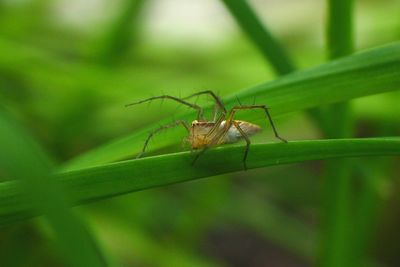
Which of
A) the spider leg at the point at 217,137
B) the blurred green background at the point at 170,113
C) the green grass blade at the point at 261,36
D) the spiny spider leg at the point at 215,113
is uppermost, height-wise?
the green grass blade at the point at 261,36

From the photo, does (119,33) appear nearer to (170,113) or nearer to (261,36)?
(170,113)

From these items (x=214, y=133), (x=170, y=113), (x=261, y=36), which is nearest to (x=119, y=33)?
(x=170, y=113)

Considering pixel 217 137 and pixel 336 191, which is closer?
pixel 217 137

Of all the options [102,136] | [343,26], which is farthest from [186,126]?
[102,136]

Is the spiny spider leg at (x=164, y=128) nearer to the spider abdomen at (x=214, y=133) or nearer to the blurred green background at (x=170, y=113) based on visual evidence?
the spider abdomen at (x=214, y=133)

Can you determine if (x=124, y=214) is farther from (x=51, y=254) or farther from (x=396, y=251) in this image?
(x=396, y=251)

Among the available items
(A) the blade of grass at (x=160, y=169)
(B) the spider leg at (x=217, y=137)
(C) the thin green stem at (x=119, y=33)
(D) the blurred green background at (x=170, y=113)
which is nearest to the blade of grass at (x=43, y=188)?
(A) the blade of grass at (x=160, y=169)
